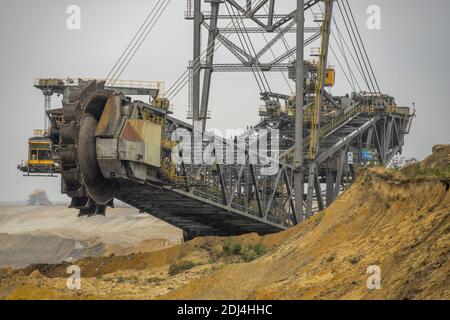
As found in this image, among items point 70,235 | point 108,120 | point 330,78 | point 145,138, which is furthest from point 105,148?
point 70,235

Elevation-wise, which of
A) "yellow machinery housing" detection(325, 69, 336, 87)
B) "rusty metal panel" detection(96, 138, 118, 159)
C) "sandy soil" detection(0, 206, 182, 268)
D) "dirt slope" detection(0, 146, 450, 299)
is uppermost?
"yellow machinery housing" detection(325, 69, 336, 87)

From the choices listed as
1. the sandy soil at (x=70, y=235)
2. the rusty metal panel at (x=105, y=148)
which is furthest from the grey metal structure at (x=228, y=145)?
the sandy soil at (x=70, y=235)

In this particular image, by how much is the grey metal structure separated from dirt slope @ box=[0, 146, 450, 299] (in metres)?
3.92

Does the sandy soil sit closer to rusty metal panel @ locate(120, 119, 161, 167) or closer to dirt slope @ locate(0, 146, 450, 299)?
rusty metal panel @ locate(120, 119, 161, 167)

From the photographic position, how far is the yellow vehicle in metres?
60.9

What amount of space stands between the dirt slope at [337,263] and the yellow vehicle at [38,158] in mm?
5773

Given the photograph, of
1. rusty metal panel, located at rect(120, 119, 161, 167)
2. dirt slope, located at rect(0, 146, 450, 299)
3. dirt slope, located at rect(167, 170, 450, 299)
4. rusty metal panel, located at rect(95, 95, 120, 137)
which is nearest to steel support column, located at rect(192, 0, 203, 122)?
dirt slope, located at rect(0, 146, 450, 299)

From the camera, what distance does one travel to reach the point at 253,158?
6394cm

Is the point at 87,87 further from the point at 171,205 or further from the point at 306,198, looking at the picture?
the point at 306,198

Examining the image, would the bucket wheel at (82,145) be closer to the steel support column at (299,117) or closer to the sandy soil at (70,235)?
the steel support column at (299,117)

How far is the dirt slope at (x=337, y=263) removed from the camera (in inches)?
1355

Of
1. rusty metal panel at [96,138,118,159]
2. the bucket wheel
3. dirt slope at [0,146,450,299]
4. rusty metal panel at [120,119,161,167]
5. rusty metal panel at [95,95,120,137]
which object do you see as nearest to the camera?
dirt slope at [0,146,450,299]

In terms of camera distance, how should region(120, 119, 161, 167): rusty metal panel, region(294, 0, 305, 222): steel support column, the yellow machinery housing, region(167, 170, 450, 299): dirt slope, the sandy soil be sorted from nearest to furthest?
region(167, 170, 450, 299): dirt slope, region(120, 119, 161, 167): rusty metal panel, region(294, 0, 305, 222): steel support column, the yellow machinery housing, the sandy soil

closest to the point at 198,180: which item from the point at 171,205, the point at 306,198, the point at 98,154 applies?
the point at 171,205
